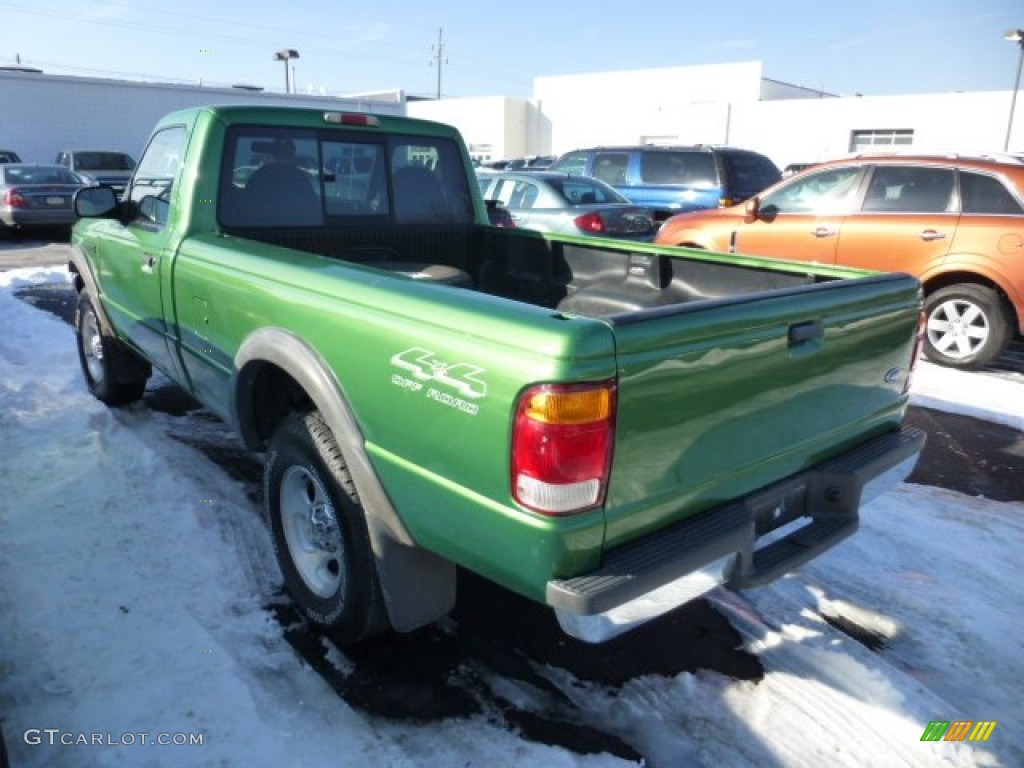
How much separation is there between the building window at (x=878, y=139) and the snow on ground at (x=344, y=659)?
30991 mm

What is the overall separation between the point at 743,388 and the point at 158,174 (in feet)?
11.1

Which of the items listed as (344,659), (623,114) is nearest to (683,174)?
(344,659)

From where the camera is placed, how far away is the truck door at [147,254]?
3797mm

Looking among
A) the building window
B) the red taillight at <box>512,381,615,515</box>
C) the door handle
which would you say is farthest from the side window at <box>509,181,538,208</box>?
the building window

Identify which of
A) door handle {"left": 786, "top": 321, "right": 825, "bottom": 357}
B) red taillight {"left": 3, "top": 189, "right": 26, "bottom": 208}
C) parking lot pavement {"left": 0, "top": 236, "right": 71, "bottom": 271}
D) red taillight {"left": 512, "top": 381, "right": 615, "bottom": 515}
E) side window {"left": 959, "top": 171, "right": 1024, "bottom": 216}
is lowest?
parking lot pavement {"left": 0, "top": 236, "right": 71, "bottom": 271}

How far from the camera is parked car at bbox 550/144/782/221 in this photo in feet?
37.1

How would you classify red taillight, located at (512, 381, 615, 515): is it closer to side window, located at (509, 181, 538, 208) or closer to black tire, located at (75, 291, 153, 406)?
black tire, located at (75, 291, 153, 406)

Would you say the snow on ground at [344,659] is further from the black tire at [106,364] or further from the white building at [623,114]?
the white building at [623,114]

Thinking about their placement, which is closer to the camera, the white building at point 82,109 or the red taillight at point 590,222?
the red taillight at point 590,222

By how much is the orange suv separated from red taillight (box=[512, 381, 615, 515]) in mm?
6022

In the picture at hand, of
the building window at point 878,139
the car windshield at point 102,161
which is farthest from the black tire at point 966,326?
the building window at point 878,139

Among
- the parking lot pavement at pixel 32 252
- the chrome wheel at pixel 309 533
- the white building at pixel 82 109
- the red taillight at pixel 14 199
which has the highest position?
the white building at pixel 82 109

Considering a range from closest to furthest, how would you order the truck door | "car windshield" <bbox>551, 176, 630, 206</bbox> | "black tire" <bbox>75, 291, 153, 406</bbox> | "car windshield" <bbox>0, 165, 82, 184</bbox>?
the truck door
"black tire" <bbox>75, 291, 153, 406</bbox>
"car windshield" <bbox>551, 176, 630, 206</bbox>
"car windshield" <bbox>0, 165, 82, 184</bbox>

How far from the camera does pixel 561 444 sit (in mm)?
1878
